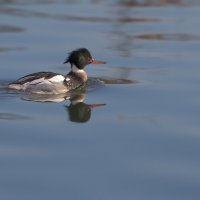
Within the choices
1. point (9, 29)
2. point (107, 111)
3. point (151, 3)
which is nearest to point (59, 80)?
point (107, 111)

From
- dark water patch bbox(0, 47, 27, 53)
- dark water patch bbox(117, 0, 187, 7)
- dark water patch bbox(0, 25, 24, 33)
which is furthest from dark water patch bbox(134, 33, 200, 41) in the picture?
dark water patch bbox(117, 0, 187, 7)

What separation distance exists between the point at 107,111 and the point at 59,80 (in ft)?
6.62

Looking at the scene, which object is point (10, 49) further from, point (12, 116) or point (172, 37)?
point (12, 116)

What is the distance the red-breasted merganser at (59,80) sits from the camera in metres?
11.8

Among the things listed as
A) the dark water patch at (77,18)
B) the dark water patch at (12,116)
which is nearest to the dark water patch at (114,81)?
the dark water patch at (12,116)

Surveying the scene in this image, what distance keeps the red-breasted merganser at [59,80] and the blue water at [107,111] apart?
22 centimetres

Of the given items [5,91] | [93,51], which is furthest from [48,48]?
[5,91]

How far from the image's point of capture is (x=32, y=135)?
919 cm

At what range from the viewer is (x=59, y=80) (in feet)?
40.3

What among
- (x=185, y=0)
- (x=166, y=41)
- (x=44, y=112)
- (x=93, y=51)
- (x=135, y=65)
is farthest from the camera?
(x=185, y=0)

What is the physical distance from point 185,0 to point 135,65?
7.06m

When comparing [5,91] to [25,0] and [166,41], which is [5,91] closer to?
[166,41]

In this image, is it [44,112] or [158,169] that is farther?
[44,112]

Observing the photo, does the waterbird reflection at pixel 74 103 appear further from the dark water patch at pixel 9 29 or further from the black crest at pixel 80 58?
the dark water patch at pixel 9 29
